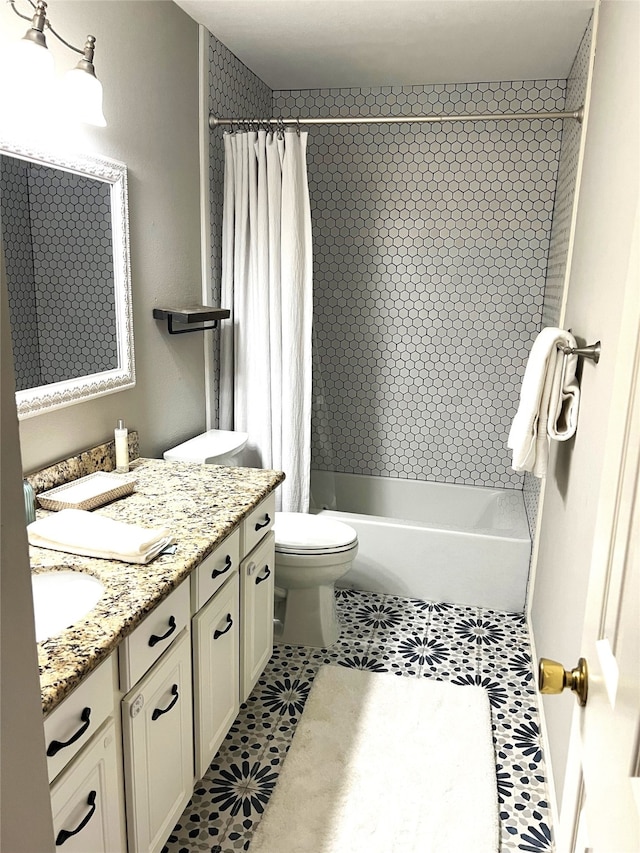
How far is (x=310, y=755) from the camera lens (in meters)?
2.21

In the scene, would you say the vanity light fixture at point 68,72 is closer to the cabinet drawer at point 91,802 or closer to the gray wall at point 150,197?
the gray wall at point 150,197

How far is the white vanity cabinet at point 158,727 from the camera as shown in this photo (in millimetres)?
1460

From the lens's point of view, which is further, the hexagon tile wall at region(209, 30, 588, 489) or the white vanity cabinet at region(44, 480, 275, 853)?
the hexagon tile wall at region(209, 30, 588, 489)

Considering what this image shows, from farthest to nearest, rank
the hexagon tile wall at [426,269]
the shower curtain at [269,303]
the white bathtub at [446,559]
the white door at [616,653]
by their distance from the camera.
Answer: the hexagon tile wall at [426,269]
the white bathtub at [446,559]
the shower curtain at [269,303]
the white door at [616,653]

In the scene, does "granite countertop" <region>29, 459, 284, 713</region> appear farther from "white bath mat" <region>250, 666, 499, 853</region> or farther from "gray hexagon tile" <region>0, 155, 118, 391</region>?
"white bath mat" <region>250, 666, 499, 853</region>

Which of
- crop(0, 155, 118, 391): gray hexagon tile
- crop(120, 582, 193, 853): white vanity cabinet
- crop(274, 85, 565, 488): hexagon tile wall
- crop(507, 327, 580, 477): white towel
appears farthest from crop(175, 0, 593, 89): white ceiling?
crop(120, 582, 193, 853): white vanity cabinet

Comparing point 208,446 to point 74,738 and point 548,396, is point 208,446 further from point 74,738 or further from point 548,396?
point 74,738

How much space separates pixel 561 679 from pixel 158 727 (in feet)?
3.28

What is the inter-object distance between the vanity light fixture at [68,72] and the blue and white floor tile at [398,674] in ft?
6.54

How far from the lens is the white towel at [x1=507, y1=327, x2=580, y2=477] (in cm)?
206

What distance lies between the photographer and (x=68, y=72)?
6.06 feet

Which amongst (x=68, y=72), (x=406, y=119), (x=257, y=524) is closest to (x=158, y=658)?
(x=257, y=524)

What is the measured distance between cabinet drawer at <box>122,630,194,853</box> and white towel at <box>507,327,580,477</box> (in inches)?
47.6

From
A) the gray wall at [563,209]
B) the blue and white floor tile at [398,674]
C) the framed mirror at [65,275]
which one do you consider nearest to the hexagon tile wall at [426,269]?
the gray wall at [563,209]
